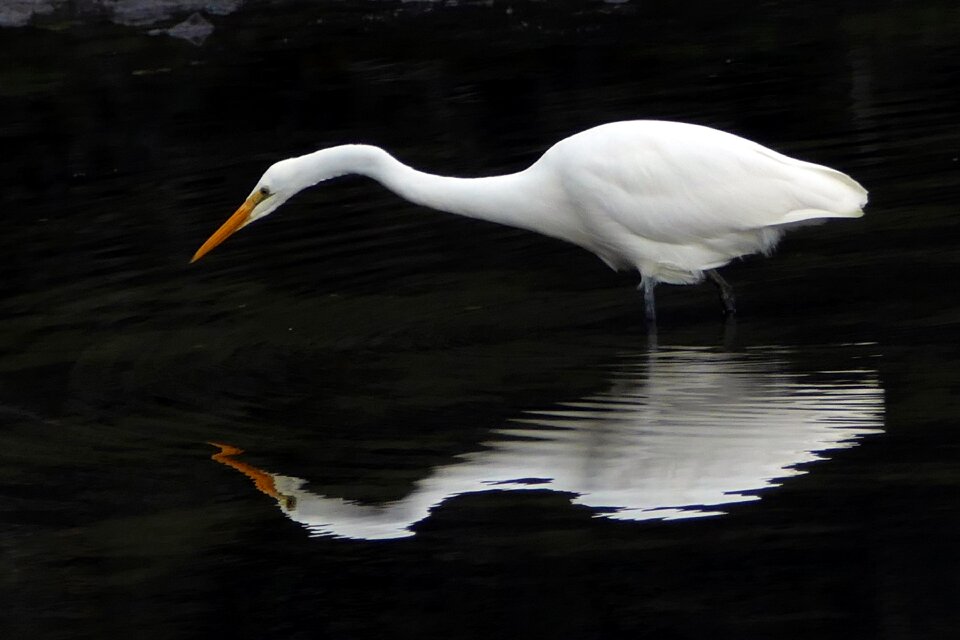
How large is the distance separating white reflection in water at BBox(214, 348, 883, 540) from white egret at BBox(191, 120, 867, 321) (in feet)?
3.39

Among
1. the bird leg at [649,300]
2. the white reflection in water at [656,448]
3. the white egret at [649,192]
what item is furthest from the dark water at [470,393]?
the white egret at [649,192]

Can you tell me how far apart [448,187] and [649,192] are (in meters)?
0.98

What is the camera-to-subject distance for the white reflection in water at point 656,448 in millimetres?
6184

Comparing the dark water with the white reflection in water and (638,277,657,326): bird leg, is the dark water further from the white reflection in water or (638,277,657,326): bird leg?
(638,277,657,326): bird leg

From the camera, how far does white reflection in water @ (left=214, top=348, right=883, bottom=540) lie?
618cm

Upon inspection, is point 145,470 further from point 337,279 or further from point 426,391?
point 337,279

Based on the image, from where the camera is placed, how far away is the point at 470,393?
300 inches

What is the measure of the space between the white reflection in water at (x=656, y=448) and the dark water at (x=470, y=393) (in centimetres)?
2

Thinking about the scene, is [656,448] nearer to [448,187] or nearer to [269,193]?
[448,187]

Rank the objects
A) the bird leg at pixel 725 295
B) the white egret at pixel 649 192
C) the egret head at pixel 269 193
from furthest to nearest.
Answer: the bird leg at pixel 725 295 → the egret head at pixel 269 193 → the white egret at pixel 649 192

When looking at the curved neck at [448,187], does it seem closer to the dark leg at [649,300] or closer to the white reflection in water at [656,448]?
the dark leg at [649,300]

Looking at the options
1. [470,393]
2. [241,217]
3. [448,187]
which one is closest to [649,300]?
[448,187]

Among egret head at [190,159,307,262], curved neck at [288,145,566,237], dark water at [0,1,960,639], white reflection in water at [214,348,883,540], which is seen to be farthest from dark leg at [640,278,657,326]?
egret head at [190,159,307,262]

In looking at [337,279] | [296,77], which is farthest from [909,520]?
[296,77]
